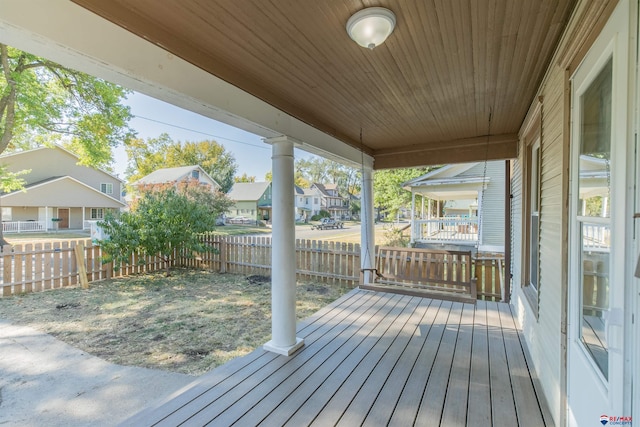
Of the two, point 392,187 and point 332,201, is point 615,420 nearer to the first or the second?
point 392,187

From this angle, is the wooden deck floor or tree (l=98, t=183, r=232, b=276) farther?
tree (l=98, t=183, r=232, b=276)

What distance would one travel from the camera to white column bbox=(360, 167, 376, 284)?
5.14m

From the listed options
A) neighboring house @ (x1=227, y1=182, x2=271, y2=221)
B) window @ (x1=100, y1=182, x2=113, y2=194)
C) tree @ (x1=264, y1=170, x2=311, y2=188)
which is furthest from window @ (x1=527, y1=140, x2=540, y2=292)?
tree @ (x1=264, y1=170, x2=311, y2=188)

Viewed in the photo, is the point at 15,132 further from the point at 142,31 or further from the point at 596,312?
the point at 596,312

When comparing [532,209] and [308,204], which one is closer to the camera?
[532,209]

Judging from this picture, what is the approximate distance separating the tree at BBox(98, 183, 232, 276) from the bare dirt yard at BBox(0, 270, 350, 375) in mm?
660

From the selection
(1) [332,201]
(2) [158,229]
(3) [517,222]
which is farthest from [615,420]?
(1) [332,201]

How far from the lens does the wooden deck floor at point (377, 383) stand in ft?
6.25

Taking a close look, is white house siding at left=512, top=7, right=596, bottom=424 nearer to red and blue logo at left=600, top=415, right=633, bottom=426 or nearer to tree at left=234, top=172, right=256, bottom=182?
red and blue logo at left=600, top=415, right=633, bottom=426

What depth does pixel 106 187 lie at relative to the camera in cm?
2119

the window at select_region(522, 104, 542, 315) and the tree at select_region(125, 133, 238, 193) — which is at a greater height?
the tree at select_region(125, 133, 238, 193)

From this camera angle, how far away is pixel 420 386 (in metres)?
2.25

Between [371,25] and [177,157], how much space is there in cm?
2925

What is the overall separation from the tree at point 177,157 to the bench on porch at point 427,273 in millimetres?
22623
